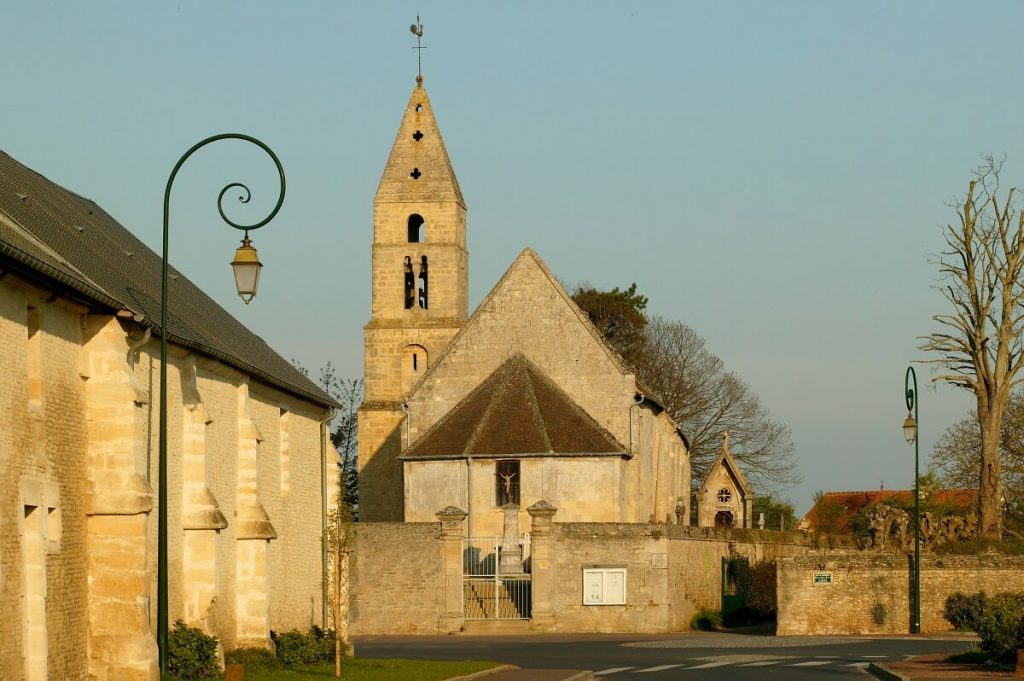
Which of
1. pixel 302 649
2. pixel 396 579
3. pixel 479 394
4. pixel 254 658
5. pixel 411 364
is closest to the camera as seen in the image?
pixel 254 658

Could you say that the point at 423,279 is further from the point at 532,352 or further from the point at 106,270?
the point at 106,270

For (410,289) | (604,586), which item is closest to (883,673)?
(604,586)

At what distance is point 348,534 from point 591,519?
20.0 m

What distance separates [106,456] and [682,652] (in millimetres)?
16200

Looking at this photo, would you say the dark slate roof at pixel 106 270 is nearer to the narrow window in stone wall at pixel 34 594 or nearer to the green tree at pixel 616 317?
the narrow window in stone wall at pixel 34 594

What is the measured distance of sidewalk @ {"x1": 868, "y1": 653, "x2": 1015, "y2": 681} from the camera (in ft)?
81.5

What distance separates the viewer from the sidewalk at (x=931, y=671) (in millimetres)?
24853

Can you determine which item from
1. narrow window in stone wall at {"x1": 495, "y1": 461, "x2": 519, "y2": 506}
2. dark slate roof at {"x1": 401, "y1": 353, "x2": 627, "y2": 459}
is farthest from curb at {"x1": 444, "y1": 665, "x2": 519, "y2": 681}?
dark slate roof at {"x1": 401, "y1": 353, "x2": 627, "y2": 459}

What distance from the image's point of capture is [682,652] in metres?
34.4

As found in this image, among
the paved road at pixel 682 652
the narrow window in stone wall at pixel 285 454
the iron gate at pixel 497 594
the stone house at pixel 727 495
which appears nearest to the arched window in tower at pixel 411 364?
the stone house at pixel 727 495

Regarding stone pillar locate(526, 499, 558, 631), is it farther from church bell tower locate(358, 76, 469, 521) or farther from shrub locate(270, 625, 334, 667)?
church bell tower locate(358, 76, 469, 521)

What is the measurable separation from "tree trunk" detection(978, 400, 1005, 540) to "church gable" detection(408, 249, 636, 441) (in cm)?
1048

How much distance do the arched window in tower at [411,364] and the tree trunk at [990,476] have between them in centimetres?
1987

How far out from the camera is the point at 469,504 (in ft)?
159
